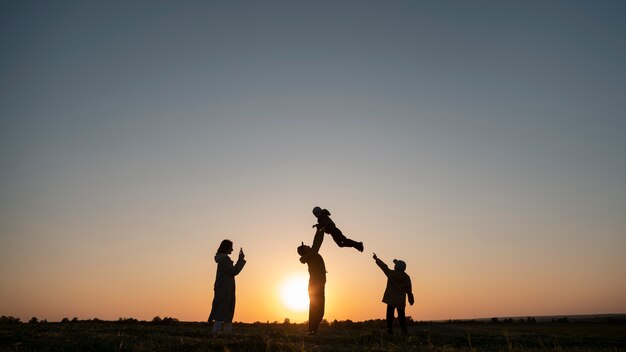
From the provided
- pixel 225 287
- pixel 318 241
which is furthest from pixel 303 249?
pixel 225 287

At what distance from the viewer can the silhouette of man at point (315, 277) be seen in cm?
1308

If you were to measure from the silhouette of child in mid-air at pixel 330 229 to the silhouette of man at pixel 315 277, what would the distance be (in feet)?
0.69

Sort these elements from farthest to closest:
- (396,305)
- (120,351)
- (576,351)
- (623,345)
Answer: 1. (396,305)
2. (623,345)
3. (576,351)
4. (120,351)

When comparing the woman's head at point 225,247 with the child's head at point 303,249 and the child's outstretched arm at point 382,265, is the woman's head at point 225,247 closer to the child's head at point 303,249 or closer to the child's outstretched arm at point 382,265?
the child's head at point 303,249

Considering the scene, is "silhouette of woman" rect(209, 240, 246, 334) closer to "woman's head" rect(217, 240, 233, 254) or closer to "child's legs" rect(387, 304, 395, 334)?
"woman's head" rect(217, 240, 233, 254)

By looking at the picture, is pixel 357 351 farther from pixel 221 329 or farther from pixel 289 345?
pixel 221 329

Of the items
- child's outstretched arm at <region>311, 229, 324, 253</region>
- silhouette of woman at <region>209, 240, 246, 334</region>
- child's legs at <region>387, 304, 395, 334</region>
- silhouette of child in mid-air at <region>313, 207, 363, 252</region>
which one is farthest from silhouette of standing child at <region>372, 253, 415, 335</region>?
silhouette of woman at <region>209, 240, 246, 334</region>

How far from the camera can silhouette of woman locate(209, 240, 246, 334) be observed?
13992 mm

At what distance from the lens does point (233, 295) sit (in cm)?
1448

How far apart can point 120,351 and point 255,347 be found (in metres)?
1.91

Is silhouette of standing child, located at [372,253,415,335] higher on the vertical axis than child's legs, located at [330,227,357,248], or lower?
lower

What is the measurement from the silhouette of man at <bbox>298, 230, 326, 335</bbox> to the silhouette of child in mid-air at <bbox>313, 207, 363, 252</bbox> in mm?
211

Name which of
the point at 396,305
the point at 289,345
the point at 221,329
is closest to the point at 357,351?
the point at 289,345

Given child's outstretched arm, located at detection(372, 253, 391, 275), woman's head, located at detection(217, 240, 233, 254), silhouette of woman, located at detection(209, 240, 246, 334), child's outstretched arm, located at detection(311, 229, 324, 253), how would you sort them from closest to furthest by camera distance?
child's outstretched arm, located at detection(311, 229, 324, 253)
silhouette of woman, located at detection(209, 240, 246, 334)
woman's head, located at detection(217, 240, 233, 254)
child's outstretched arm, located at detection(372, 253, 391, 275)
